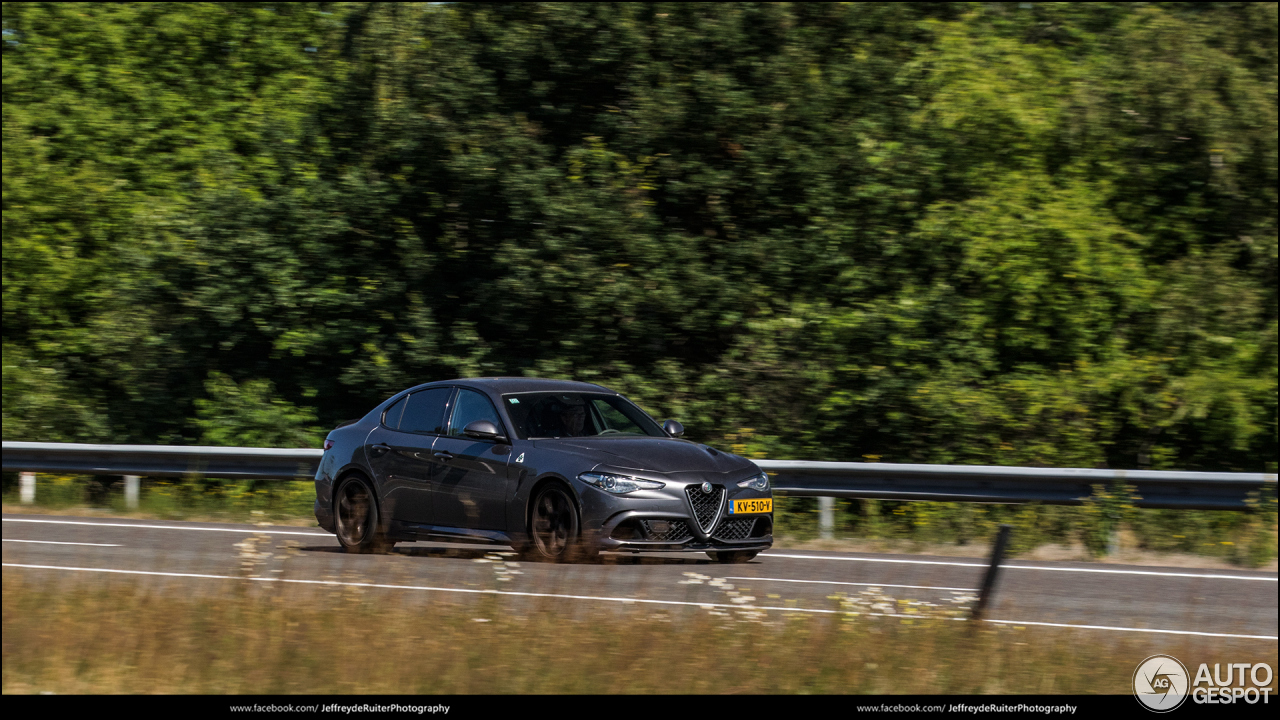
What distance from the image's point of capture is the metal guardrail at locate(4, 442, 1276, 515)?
12664 mm

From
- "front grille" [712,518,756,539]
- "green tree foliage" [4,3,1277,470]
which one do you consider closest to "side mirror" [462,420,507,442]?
"front grille" [712,518,756,539]

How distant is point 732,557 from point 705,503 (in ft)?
4.25

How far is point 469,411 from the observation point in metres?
11.2

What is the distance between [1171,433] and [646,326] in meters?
6.97

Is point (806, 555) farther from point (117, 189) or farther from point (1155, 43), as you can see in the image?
point (117, 189)

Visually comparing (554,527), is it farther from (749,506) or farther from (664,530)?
(749,506)

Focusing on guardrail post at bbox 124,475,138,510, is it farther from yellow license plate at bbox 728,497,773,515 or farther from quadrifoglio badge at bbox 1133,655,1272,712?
quadrifoglio badge at bbox 1133,655,1272,712

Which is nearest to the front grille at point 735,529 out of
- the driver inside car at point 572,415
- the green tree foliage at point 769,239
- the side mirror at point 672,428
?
the side mirror at point 672,428

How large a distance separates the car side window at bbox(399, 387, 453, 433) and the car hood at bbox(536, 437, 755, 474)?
1.21 metres

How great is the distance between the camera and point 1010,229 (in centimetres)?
1789

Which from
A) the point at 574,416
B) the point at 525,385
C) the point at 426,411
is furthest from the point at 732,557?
the point at 426,411

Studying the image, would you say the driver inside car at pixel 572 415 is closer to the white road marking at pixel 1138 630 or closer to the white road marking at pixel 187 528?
the white road marking at pixel 187 528
